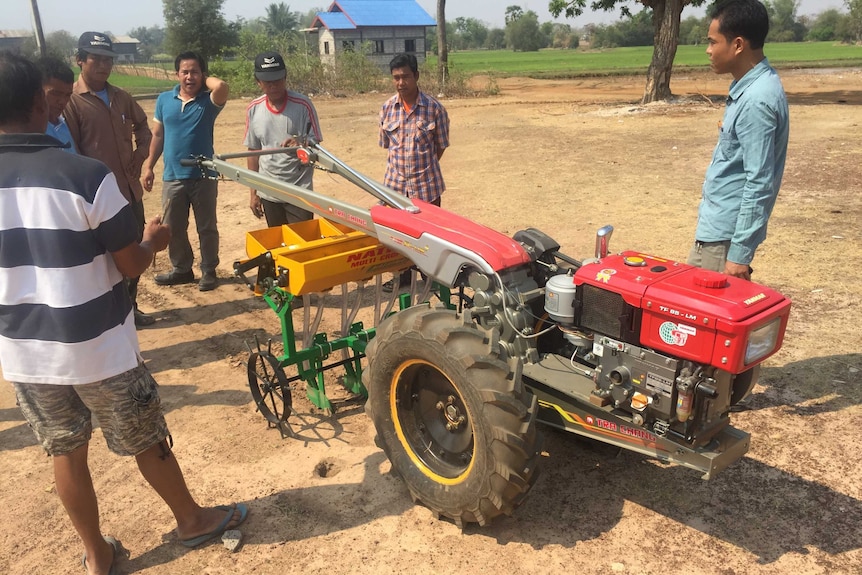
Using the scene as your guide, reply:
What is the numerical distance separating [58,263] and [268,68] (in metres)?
3.23

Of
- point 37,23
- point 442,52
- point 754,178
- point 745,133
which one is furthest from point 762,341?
point 442,52

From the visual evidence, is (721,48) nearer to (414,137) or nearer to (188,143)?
(414,137)

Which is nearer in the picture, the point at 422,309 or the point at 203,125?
the point at 422,309

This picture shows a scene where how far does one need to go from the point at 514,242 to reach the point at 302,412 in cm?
191

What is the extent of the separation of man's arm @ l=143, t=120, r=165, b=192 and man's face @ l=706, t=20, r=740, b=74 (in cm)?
454

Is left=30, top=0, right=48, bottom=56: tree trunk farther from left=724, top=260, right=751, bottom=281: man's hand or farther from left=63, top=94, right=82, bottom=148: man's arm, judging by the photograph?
left=724, top=260, right=751, bottom=281: man's hand

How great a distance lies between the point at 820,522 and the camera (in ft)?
10.3

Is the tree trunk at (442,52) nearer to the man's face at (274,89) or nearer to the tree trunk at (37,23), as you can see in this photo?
the tree trunk at (37,23)

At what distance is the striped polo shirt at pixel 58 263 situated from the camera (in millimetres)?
2393

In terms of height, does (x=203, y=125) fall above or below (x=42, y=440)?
above

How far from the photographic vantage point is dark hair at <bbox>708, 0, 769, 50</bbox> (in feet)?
10.7

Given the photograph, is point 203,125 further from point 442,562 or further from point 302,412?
point 442,562

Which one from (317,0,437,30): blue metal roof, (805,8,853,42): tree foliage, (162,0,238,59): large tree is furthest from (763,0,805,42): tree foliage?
(162,0,238,59): large tree

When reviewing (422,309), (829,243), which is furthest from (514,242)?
(829,243)
